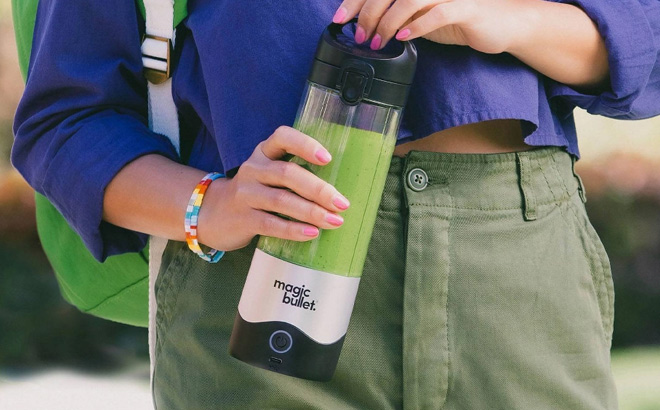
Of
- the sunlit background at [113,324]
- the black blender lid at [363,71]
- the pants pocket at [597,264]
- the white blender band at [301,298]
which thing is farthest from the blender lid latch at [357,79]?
the sunlit background at [113,324]

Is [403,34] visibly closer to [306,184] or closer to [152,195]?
[306,184]

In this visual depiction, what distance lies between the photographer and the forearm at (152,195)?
4.21 ft

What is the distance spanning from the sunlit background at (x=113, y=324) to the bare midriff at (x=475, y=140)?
9.38ft

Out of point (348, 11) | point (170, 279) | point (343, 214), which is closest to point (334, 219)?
point (343, 214)

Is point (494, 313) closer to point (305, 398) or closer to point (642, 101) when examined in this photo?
point (305, 398)

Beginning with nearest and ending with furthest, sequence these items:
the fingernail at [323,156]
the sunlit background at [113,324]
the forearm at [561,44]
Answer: the fingernail at [323,156], the forearm at [561,44], the sunlit background at [113,324]

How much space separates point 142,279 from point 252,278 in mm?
496

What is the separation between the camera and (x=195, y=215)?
4.13 ft

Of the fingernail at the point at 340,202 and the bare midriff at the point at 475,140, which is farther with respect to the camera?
the bare midriff at the point at 475,140

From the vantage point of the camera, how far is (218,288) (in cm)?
128

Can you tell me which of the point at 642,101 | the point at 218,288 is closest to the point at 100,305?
the point at 218,288

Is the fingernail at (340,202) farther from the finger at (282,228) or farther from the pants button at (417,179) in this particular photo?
the pants button at (417,179)

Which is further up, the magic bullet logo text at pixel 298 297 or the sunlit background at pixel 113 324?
the magic bullet logo text at pixel 298 297

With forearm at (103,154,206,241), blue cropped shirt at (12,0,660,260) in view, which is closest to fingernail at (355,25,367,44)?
blue cropped shirt at (12,0,660,260)
